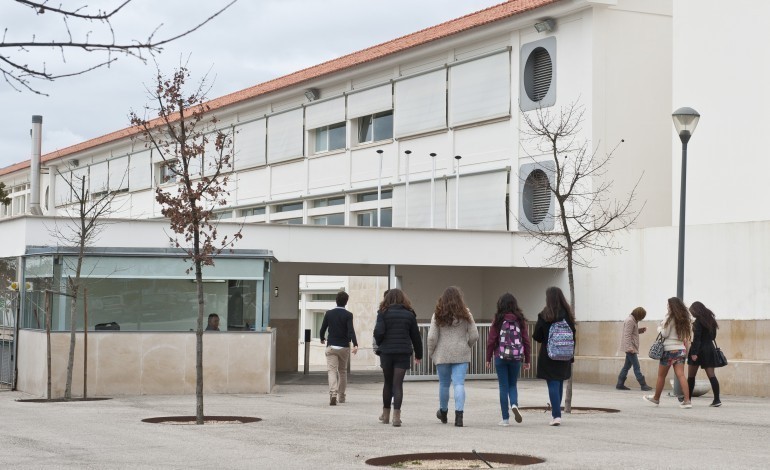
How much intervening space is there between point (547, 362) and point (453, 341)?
1.20 metres

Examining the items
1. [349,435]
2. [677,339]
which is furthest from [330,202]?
[349,435]

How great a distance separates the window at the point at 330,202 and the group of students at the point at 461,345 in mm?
22553

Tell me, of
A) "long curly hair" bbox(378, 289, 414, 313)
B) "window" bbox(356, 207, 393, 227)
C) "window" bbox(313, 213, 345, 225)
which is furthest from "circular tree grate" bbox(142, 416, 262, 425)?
"window" bbox(313, 213, 345, 225)

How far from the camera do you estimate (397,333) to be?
631 inches

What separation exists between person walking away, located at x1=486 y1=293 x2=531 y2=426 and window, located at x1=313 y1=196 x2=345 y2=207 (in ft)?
75.3

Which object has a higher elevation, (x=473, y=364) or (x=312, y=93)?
(x=312, y=93)

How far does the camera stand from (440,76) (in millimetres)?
34219

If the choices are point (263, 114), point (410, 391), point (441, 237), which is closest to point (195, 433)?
point (410, 391)

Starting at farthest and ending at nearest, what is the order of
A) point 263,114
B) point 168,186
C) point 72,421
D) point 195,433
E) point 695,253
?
point 168,186
point 263,114
point 695,253
point 72,421
point 195,433

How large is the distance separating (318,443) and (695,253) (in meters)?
14.8

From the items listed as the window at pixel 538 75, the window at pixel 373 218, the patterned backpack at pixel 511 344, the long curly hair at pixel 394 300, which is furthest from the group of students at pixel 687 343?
the window at pixel 373 218

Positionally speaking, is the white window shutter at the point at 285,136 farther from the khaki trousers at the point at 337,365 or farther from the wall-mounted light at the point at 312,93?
the khaki trousers at the point at 337,365

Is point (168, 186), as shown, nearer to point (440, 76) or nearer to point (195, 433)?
point (440, 76)

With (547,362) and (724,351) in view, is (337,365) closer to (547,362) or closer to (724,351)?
(547,362)
